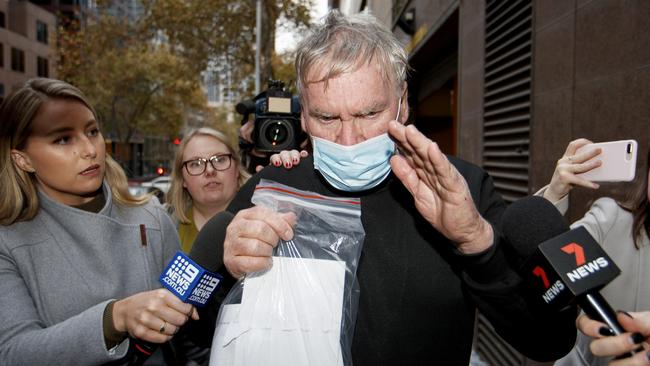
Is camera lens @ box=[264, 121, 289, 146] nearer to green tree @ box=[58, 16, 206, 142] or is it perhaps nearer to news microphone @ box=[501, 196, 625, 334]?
news microphone @ box=[501, 196, 625, 334]

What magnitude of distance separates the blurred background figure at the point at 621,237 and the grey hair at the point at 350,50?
2.22ft

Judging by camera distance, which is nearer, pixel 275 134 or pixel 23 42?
pixel 275 134

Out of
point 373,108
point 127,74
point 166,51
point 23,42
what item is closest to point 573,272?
point 373,108

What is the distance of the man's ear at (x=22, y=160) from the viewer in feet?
6.24

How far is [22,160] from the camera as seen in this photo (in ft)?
6.26

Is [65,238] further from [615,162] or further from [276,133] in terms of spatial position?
[615,162]

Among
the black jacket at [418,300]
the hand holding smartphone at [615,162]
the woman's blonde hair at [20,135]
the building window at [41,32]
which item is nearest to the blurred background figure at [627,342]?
the black jacket at [418,300]

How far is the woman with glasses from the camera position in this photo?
3.25m

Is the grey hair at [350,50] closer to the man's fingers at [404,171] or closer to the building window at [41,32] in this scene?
the man's fingers at [404,171]

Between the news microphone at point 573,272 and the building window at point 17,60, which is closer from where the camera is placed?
the news microphone at point 573,272

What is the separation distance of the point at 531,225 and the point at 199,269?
85cm

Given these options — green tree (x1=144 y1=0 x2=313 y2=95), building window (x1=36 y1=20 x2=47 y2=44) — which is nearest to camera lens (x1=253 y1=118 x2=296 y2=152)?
green tree (x1=144 y1=0 x2=313 y2=95)

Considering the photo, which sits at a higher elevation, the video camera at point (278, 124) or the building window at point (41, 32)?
the building window at point (41, 32)

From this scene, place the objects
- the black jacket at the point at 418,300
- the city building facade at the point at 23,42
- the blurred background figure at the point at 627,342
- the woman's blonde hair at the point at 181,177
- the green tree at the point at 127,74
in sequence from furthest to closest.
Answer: the city building facade at the point at 23,42, the green tree at the point at 127,74, the woman's blonde hair at the point at 181,177, the black jacket at the point at 418,300, the blurred background figure at the point at 627,342
